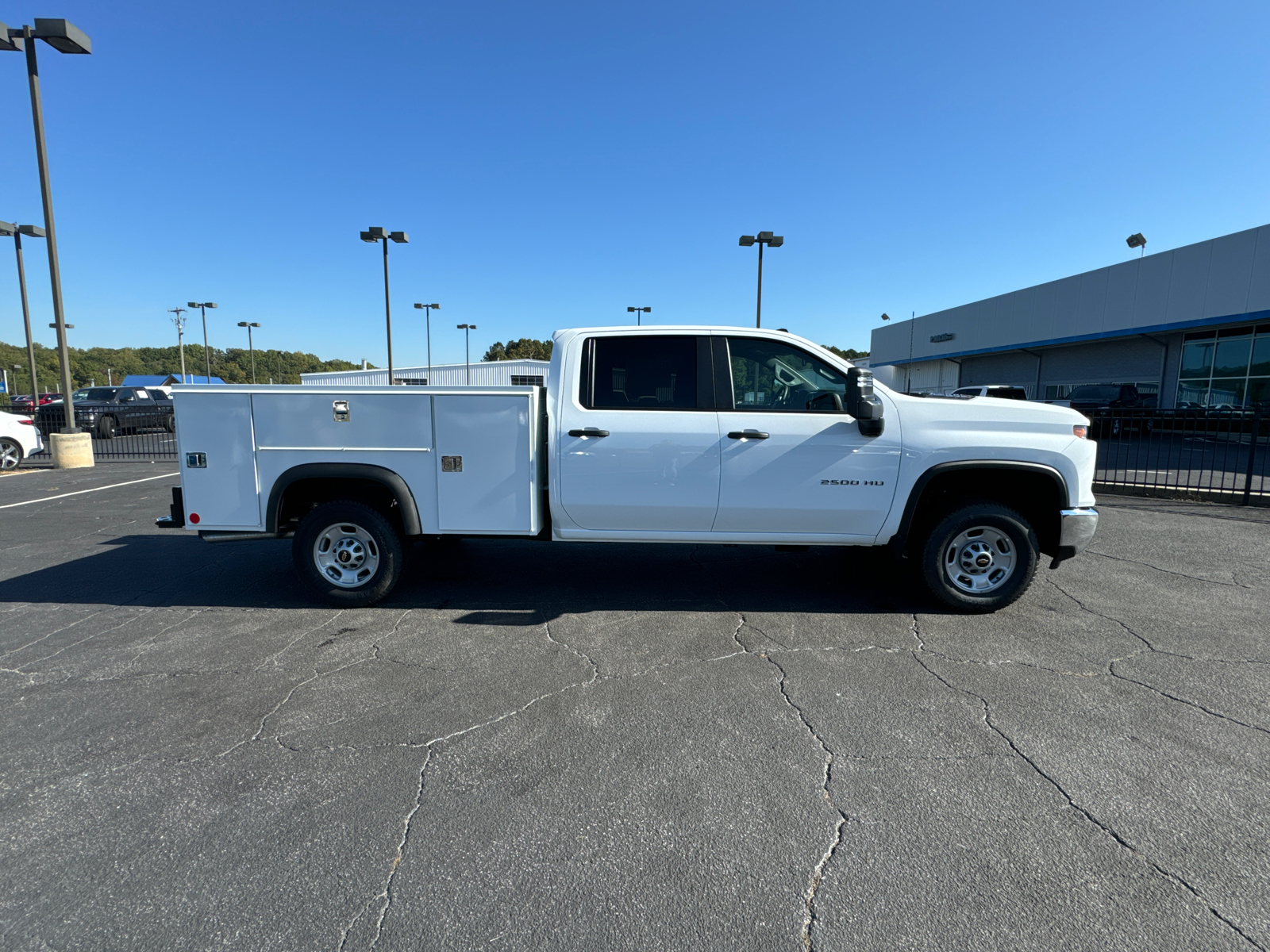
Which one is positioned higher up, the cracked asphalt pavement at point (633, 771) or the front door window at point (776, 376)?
the front door window at point (776, 376)

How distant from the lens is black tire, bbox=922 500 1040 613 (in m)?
4.54

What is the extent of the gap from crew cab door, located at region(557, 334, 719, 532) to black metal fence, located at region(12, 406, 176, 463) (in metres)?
15.2

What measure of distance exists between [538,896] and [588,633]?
7.52 feet

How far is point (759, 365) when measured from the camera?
4.65 meters

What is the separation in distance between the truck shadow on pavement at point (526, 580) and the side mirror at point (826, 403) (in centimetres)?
150

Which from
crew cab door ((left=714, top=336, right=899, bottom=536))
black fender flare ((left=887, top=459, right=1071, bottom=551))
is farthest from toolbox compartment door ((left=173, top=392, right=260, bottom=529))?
black fender flare ((left=887, top=459, right=1071, bottom=551))

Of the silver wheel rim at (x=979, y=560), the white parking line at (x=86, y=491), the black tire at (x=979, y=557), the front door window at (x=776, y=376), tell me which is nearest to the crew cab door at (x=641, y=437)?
the front door window at (x=776, y=376)

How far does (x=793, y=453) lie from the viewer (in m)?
4.49

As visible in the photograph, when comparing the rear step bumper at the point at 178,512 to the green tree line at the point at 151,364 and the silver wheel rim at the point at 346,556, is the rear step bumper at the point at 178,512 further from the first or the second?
the green tree line at the point at 151,364

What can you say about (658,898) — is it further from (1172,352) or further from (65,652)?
(1172,352)

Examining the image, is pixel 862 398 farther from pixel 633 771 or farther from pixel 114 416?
pixel 114 416

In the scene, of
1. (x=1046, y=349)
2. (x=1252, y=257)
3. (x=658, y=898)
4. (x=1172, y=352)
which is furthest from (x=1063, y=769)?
(x=1046, y=349)

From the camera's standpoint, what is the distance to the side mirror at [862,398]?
421cm

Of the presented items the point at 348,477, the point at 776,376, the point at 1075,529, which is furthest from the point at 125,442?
the point at 1075,529
